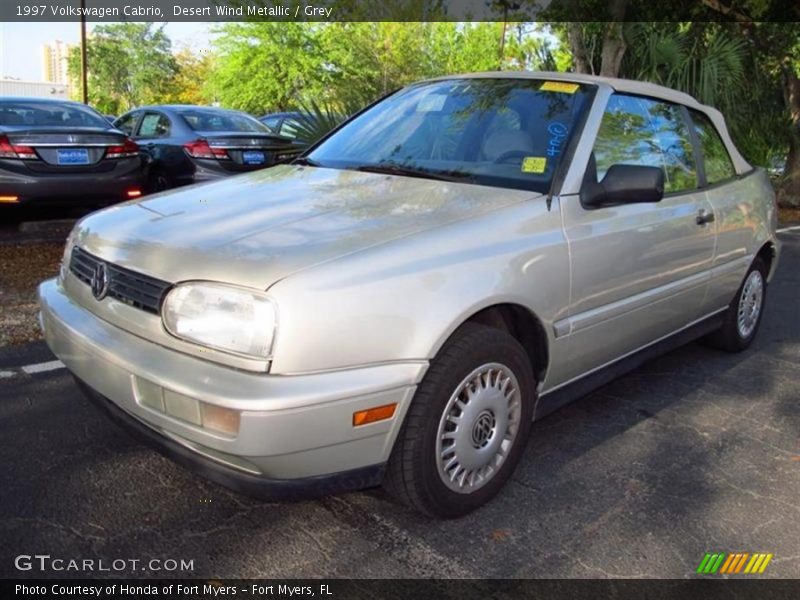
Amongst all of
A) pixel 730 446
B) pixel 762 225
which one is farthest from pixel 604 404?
pixel 762 225

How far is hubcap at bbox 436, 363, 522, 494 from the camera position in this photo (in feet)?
8.46

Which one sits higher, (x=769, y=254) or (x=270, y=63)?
(x=270, y=63)

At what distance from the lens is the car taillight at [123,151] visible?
7.43 metres

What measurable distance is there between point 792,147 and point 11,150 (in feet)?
41.0

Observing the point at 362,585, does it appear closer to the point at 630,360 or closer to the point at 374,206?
the point at 374,206

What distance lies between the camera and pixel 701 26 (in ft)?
40.0

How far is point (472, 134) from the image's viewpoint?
3.43 meters

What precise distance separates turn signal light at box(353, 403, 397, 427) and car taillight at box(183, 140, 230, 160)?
6.79 meters

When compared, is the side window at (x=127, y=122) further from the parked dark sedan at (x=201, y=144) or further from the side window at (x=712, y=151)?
the side window at (x=712, y=151)

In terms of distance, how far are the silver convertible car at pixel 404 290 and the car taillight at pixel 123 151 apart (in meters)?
4.42

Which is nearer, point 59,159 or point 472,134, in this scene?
point 472,134

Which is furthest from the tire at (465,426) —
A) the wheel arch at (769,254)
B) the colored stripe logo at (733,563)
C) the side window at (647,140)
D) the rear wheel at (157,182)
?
the rear wheel at (157,182)

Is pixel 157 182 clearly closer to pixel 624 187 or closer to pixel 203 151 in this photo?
pixel 203 151

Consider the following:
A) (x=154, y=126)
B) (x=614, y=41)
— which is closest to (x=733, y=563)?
(x=154, y=126)
